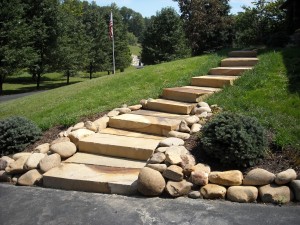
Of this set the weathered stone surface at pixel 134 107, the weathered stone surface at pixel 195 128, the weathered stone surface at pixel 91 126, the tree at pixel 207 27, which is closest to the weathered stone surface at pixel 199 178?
the weathered stone surface at pixel 195 128

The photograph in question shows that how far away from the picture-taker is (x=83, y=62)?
104ft

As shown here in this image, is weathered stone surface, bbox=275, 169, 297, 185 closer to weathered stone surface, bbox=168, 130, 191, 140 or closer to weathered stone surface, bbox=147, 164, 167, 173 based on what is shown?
weathered stone surface, bbox=147, 164, 167, 173

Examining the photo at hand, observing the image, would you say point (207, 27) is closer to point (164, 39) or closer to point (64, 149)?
point (164, 39)

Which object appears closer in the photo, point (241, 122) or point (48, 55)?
point (241, 122)

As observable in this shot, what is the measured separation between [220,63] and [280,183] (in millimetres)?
6999

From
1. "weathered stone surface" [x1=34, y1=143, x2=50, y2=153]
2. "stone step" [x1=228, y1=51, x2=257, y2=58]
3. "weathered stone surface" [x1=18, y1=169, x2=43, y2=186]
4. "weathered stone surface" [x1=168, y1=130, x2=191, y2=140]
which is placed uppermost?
"stone step" [x1=228, y1=51, x2=257, y2=58]

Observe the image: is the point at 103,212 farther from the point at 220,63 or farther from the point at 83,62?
the point at 83,62

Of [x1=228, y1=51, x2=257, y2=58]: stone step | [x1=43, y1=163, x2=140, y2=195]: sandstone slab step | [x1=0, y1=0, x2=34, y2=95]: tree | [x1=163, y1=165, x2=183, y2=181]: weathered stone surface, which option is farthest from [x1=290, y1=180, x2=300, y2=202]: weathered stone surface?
[x1=0, y1=0, x2=34, y2=95]: tree

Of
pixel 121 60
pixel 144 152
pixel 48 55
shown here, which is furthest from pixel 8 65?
pixel 144 152

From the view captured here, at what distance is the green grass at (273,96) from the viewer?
225 inches

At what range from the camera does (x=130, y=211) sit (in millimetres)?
4410

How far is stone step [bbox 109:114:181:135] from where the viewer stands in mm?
6555

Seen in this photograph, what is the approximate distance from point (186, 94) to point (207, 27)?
1437cm

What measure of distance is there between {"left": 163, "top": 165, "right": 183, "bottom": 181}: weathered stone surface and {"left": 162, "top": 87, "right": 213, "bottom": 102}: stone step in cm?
314
